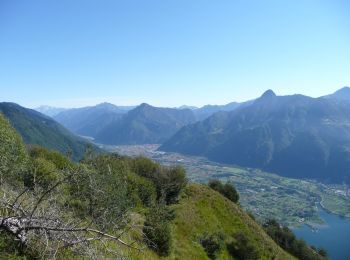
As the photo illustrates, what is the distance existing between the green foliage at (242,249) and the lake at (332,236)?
335 ft

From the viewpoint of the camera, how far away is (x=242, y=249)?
32500 millimetres

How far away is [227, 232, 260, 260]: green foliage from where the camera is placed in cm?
3212

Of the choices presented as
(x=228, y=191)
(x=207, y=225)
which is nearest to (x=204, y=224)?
(x=207, y=225)

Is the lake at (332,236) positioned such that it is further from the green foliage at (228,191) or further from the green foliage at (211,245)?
the green foliage at (211,245)

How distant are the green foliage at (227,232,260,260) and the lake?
102237 mm

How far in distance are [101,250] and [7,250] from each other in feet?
6.87

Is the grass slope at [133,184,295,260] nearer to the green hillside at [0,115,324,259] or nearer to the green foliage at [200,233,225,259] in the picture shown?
the green hillside at [0,115,324,259]

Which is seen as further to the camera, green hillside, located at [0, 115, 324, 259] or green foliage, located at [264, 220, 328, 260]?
green foliage, located at [264, 220, 328, 260]

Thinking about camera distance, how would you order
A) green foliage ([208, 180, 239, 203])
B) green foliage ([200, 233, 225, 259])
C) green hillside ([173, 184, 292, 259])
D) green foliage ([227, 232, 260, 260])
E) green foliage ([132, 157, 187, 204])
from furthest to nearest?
1. green foliage ([208, 180, 239, 203])
2. green foliage ([132, 157, 187, 204])
3. green foliage ([227, 232, 260, 260])
4. green foliage ([200, 233, 225, 259])
5. green hillside ([173, 184, 292, 259])

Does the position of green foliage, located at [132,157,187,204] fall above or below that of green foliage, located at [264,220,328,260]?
above

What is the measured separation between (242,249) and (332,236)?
445 ft

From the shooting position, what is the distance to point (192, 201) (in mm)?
39750

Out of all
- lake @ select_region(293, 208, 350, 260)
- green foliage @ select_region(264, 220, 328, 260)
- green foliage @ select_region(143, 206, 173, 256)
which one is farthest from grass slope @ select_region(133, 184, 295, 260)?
lake @ select_region(293, 208, 350, 260)

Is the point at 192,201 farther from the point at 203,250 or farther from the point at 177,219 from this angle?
the point at 203,250
